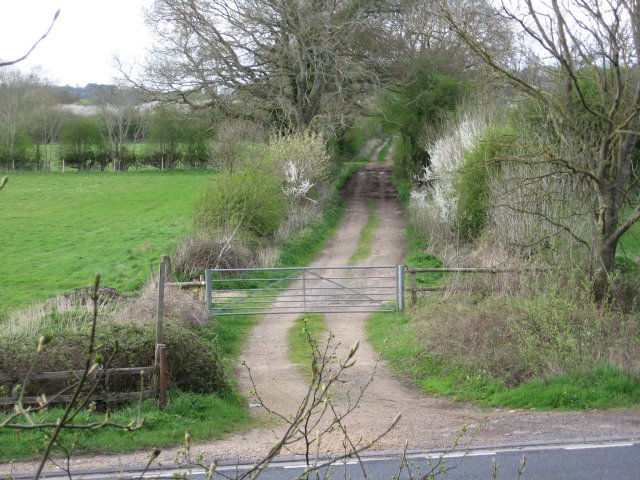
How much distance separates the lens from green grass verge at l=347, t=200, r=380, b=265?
101 feet

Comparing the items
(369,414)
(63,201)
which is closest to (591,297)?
(369,414)

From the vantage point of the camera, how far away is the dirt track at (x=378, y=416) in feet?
→ 36.8

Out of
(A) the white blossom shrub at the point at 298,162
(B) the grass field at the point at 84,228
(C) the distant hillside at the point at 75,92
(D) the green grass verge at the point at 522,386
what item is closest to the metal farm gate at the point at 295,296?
(D) the green grass verge at the point at 522,386

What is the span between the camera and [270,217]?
30.1 metres

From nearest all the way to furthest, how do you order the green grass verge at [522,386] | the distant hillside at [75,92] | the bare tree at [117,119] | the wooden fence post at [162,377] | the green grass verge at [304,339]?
the wooden fence post at [162,377] → the green grass verge at [522,386] → the green grass verge at [304,339] → the bare tree at [117,119] → the distant hillside at [75,92]

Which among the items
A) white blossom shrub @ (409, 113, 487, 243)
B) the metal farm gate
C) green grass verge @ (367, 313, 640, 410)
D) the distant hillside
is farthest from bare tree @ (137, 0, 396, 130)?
the distant hillside

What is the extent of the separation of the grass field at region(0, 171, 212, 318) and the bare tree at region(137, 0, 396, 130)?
6.65 metres

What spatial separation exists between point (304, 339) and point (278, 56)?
1070 inches

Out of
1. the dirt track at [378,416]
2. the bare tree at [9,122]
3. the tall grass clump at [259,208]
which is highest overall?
the bare tree at [9,122]

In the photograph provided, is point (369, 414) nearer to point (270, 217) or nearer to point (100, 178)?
point (270, 217)

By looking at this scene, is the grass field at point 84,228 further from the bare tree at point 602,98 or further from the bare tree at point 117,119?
the bare tree at point 602,98

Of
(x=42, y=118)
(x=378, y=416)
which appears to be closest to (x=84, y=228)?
(x=378, y=416)

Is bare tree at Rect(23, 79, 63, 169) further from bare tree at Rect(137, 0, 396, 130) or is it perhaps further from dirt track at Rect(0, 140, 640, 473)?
dirt track at Rect(0, 140, 640, 473)

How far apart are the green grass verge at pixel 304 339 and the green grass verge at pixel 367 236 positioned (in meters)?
8.95
